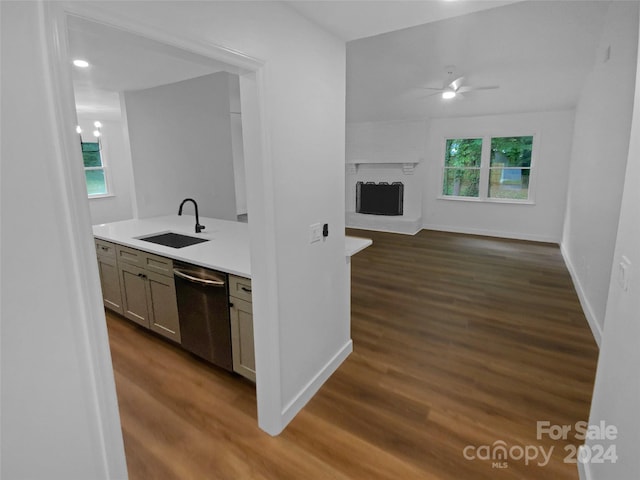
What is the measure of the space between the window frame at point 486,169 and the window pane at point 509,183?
0.24 ft

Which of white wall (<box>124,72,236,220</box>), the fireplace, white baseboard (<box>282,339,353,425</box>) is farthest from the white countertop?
the fireplace

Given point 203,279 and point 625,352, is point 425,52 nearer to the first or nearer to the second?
point 203,279

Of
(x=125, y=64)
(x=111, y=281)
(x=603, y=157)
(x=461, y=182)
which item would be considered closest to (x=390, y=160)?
(x=461, y=182)

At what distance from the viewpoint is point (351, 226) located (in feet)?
26.2

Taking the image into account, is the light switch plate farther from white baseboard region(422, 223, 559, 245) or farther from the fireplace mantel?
the fireplace mantel

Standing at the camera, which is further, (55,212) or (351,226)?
(351,226)

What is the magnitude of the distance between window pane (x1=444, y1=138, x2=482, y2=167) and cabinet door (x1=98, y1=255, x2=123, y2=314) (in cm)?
642

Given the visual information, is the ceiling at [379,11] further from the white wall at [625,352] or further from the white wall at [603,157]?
the white wall at [603,157]

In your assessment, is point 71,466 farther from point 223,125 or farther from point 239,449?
point 223,125

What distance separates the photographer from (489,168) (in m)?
6.79

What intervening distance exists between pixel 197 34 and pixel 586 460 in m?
2.53

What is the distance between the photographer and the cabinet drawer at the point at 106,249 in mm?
2970

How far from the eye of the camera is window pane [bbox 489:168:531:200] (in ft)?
21.6

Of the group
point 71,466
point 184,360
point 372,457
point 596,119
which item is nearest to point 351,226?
point 596,119
